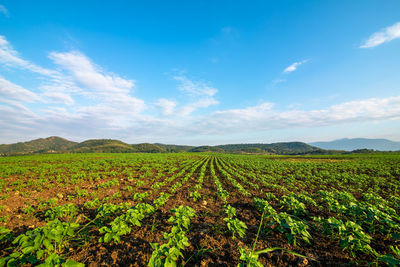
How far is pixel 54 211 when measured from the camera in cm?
560

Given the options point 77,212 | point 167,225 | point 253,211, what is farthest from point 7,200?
point 253,211

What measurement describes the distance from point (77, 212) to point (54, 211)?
956 mm

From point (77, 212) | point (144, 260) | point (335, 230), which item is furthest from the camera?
point (77, 212)

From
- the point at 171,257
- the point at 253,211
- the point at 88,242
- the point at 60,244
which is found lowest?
the point at 253,211

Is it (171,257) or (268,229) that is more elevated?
(171,257)

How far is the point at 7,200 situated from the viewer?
8.27 metres

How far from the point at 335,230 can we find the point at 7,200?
16463 mm

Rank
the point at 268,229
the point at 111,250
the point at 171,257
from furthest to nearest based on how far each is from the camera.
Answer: the point at 268,229 → the point at 111,250 → the point at 171,257

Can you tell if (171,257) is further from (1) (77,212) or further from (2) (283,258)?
(1) (77,212)

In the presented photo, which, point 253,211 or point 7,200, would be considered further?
point 7,200

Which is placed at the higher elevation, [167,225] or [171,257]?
[171,257]

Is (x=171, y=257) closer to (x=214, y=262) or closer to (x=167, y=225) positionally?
(x=214, y=262)

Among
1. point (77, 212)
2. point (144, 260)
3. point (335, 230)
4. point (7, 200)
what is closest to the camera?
point (144, 260)

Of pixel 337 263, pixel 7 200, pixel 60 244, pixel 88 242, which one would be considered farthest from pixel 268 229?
pixel 7 200
